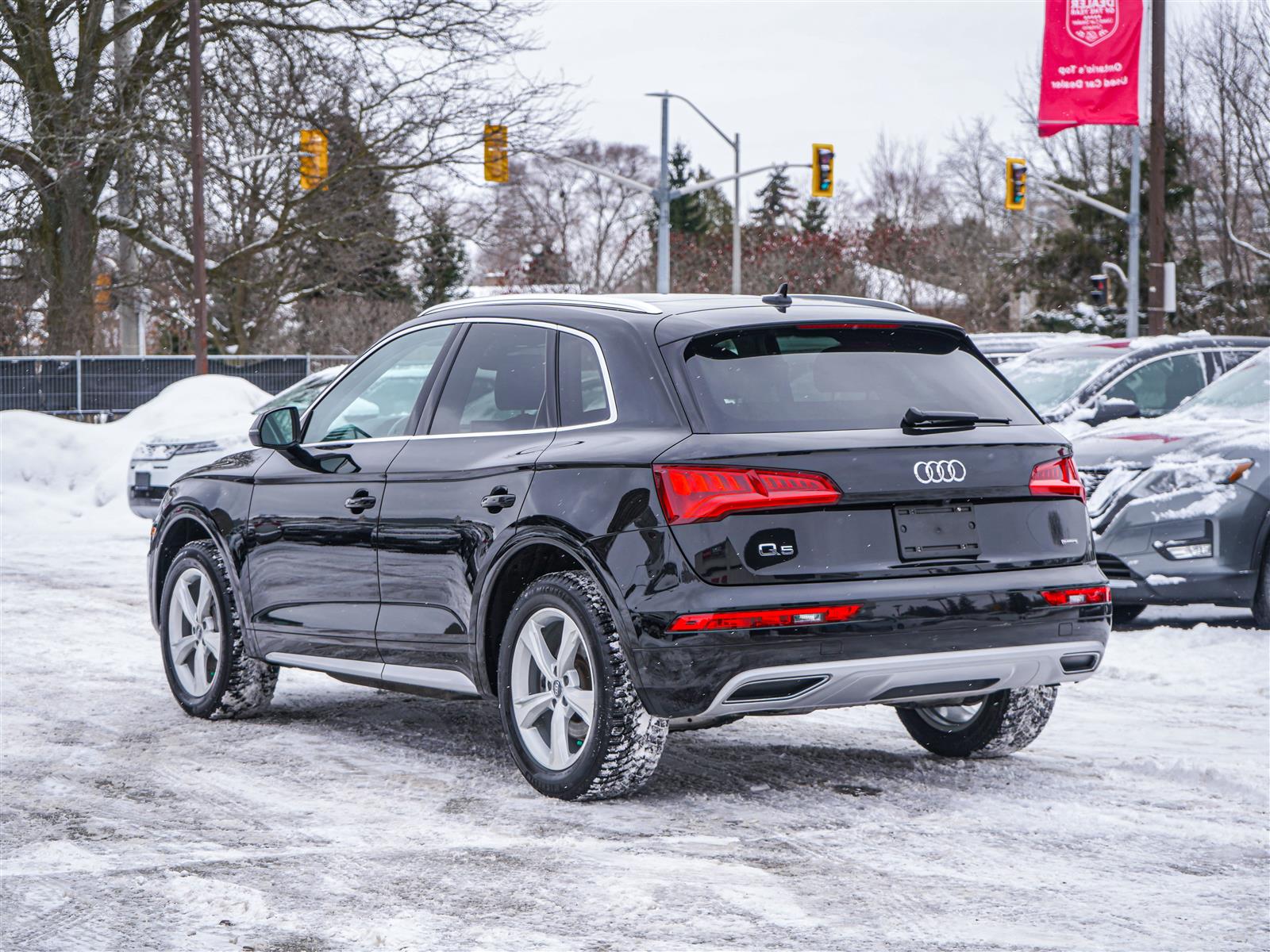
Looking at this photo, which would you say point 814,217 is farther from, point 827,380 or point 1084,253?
point 827,380

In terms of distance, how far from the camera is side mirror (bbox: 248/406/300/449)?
7.08m

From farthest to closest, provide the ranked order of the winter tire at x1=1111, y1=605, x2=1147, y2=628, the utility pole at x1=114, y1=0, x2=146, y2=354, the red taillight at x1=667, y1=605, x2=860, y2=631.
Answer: the utility pole at x1=114, y1=0, x2=146, y2=354
the winter tire at x1=1111, y1=605, x2=1147, y2=628
the red taillight at x1=667, y1=605, x2=860, y2=631

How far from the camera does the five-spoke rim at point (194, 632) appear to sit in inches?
295

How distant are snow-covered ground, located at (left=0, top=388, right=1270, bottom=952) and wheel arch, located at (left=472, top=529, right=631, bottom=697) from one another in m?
0.45

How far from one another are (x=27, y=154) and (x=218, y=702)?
24.3 metres

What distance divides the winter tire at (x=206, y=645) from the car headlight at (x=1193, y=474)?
206 inches

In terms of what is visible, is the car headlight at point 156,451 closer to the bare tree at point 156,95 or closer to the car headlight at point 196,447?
the car headlight at point 196,447

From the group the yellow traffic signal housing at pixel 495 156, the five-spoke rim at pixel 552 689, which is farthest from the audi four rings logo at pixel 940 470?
the yellow traffic signal housing at pixel 495 156

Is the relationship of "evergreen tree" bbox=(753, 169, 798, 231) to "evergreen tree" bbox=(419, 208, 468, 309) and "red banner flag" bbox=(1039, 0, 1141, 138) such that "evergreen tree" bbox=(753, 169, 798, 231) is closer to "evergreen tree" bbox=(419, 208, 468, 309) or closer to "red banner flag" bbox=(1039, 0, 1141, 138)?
"evergreen tree" bbox=(419, 208, 468, 309)

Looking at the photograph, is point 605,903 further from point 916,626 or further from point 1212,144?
point 1212,144

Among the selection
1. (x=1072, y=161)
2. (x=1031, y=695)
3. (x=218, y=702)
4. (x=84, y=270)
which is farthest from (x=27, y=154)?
(x=1072, y=161)

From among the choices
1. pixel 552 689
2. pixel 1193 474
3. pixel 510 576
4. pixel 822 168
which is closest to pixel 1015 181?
pixel 822 168

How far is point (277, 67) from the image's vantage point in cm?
3092

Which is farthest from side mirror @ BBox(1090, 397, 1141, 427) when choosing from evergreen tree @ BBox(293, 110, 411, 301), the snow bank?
evergreen tree @ BBox(293, 110, 411, 301)
